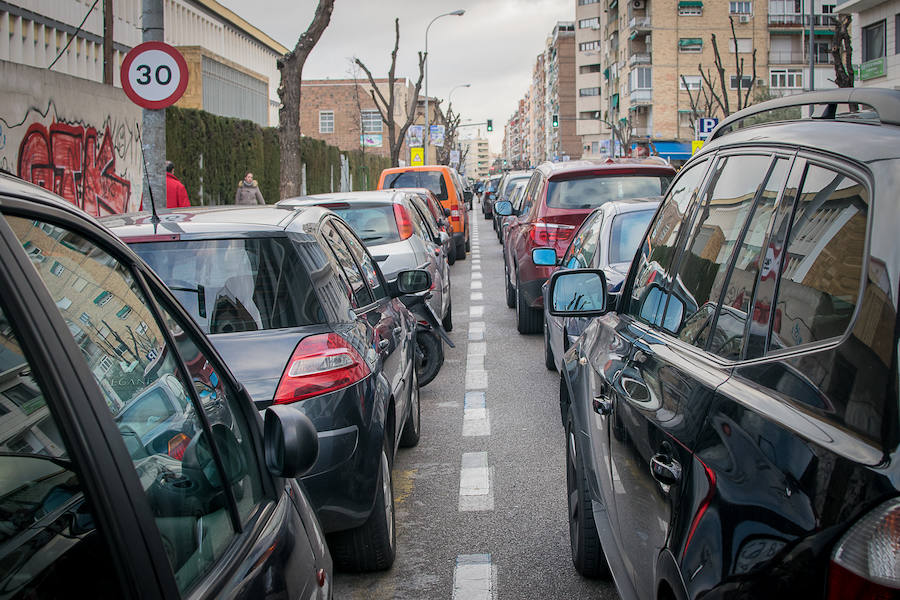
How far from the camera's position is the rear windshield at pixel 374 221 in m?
9.75

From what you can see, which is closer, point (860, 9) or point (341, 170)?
point (860, 9)

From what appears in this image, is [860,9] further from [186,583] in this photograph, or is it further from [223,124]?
[186,583]

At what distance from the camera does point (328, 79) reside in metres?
101

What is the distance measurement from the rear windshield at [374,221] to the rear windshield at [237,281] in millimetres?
5417

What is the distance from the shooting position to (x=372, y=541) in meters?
4.26

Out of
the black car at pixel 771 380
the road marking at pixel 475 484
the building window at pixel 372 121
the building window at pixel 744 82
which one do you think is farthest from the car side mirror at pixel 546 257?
the building window at pixel 372 121

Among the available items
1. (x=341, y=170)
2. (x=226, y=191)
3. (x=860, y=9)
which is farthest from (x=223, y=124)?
(x=860, y=9)

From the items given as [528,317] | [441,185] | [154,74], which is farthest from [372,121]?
[154,74]

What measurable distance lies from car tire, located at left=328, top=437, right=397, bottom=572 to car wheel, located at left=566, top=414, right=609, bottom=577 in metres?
0.80

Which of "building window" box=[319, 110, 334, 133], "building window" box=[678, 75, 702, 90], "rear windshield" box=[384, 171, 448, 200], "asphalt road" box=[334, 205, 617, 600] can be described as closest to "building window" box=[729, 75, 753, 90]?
"building window" box=[678, 75, 702, 90]

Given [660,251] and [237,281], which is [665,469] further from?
[237,281]

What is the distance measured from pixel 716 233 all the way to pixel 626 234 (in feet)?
16.0

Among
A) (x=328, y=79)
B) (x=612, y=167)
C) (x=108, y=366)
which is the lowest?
(x=108, y=366)

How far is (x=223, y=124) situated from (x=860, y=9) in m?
30.6
